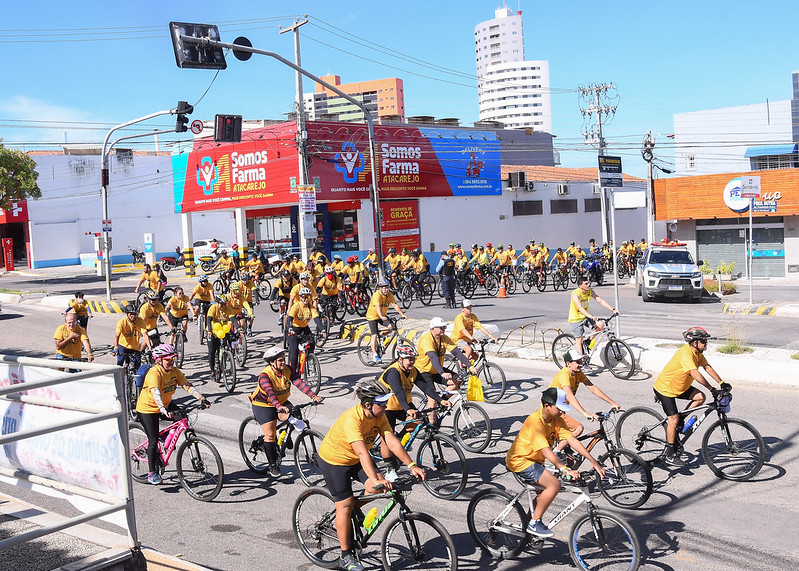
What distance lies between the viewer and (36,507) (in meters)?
8.08

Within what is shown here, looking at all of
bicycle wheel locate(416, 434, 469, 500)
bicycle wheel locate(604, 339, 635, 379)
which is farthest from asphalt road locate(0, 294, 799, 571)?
bicycle wheel locate(604, 339, 635, 379)

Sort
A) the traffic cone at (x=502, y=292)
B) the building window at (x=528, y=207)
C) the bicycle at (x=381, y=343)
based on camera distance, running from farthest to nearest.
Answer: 1. the building window at (x=528, y=207)
2. the traffic cone at (x=502, y=292)
3. the bicycle at (x=381, y=343)

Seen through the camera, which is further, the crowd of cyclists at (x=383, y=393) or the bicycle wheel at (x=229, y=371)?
the bicycle wheel at (x=229, y=371)

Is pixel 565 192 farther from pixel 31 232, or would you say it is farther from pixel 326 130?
pixel 31 232

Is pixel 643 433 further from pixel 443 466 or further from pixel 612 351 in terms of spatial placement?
pixel 612 351

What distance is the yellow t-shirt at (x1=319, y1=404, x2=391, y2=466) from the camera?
659cm

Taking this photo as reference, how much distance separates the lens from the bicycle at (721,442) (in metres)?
8.68

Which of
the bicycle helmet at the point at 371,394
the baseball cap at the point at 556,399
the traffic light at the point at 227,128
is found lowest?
the baseball cap at the point at 556,399

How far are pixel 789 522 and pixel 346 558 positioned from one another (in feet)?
14.4

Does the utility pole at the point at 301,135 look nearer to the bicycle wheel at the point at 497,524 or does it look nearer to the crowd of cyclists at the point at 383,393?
the crowd of cyclists at the point at 383,393

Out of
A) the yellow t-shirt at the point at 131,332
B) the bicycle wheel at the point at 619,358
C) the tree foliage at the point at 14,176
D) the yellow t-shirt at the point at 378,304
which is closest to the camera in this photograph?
the yellow t-shirt at the point at 131,332

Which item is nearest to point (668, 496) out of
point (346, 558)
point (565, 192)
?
point (346, 558)

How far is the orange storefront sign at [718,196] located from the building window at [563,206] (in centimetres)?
1277

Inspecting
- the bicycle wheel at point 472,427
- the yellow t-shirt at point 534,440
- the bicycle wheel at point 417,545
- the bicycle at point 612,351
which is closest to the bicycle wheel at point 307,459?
the bicycle wheel at point 472,427
